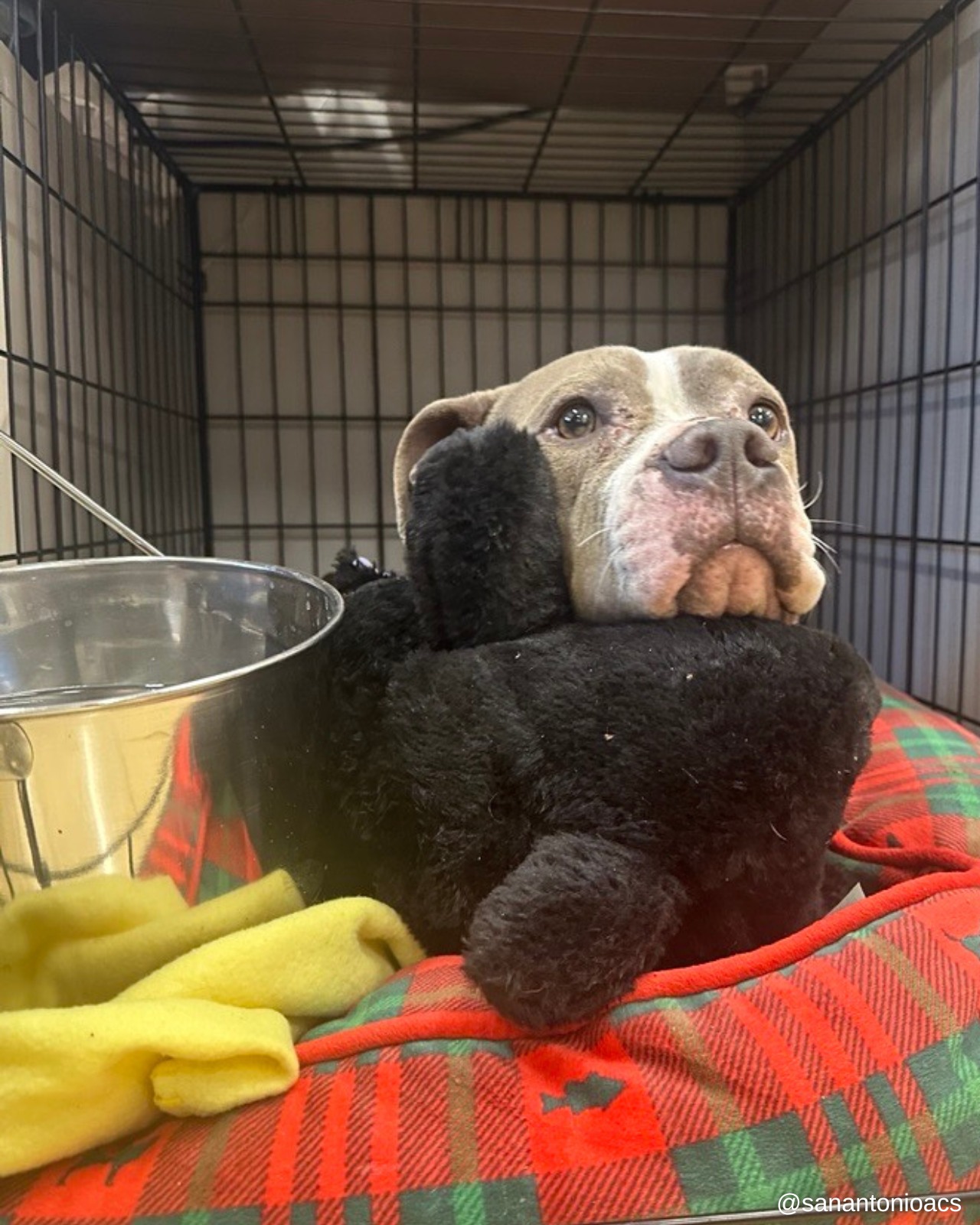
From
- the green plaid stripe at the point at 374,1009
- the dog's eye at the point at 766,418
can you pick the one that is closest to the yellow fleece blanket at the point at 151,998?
the green plaid stripe at the point at 374,1009

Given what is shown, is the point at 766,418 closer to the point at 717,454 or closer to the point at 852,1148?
the point at 717,454

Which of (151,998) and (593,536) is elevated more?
(593,536)

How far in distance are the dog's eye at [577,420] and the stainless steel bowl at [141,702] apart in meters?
0.20

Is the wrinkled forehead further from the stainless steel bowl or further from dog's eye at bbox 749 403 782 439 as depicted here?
the stainless steel bowl

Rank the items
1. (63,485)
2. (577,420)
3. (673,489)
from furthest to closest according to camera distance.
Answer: (63,485), (577,420), (673,489)

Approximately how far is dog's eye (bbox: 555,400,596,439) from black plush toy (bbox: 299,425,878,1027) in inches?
2.1

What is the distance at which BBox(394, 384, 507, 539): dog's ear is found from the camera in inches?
29.9

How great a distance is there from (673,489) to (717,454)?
3 centimetres

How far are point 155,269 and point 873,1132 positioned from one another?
1.71m

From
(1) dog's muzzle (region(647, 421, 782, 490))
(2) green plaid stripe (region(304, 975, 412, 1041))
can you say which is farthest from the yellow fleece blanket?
(1) dog's muzzle (region(647, 421, 782, 490))

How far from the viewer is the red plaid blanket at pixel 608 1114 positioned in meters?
0.39

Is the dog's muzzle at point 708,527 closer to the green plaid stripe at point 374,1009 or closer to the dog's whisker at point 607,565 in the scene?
the dog's whisker at point 607,565

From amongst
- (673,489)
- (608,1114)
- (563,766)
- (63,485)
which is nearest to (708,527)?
(673,489)

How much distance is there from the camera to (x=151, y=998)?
423 millimetres
